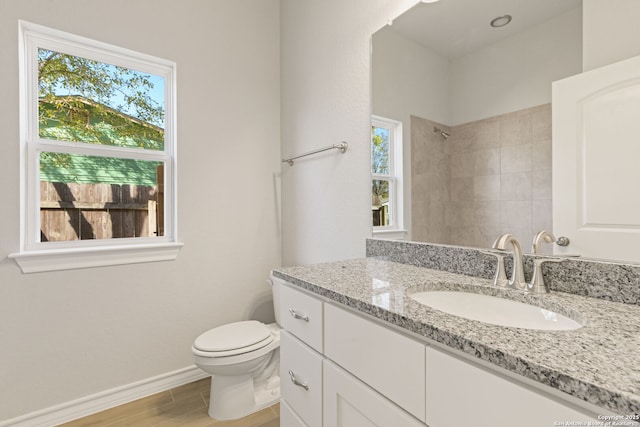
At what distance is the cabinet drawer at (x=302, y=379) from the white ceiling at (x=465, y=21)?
130 centimetres

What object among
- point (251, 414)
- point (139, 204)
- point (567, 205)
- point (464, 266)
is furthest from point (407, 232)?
point (139, 204)

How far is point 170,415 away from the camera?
172 cm

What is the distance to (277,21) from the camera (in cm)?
244

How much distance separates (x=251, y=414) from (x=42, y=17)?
7.89 feet

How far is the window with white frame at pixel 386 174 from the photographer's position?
1.49 meters

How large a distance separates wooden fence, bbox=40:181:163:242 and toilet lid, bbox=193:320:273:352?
806 millimetres

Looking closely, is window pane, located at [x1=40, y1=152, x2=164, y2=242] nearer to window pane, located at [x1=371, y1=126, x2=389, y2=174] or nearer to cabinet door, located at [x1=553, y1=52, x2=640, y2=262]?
→ window pane, located at [x1=371, y1=126, x2=389, y2=174]

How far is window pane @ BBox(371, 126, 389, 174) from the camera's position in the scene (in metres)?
1.54

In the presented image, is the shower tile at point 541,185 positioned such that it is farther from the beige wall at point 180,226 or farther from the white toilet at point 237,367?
the beige wall at point 180,226

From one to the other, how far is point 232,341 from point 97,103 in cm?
163

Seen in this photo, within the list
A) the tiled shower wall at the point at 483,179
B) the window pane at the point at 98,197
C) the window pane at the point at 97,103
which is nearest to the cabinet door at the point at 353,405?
the tiled shower wall at the point at 483,179

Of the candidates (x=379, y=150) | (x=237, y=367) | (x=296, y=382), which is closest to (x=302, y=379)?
(x=296, y=382)

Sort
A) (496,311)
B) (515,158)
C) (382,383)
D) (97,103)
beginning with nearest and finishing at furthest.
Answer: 1. (382,383)
2. (496,311)
3. (515,158)
4. (97,103)

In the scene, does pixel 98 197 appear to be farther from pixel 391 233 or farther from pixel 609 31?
pixel 609 31
